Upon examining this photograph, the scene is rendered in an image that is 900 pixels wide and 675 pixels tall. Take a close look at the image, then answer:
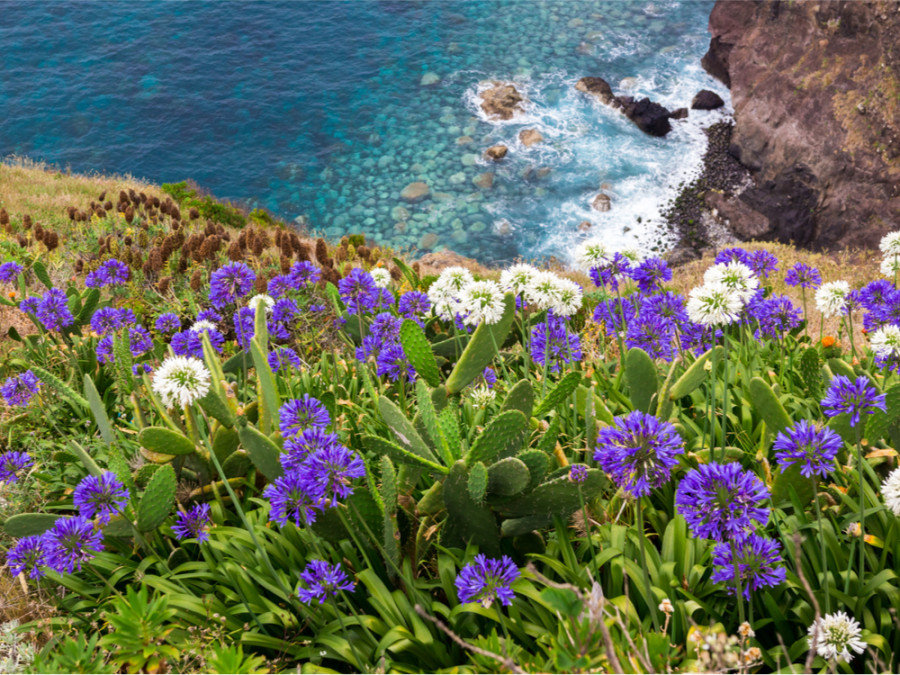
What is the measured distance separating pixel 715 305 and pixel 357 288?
7.43ft

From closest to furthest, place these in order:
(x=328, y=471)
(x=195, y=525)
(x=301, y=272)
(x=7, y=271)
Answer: (x=328, y=471) → (x=195, y=525) → (x=301, y=272) → (x=7, y=271)

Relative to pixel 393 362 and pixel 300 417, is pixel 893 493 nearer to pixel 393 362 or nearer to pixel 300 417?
pixel 300 417

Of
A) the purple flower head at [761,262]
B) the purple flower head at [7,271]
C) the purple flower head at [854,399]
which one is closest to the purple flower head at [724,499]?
the purple flower head at [854,399]

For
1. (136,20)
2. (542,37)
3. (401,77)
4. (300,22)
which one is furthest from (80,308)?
(136,20)

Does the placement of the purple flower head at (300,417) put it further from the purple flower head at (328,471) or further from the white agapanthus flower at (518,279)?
the white agapanthus flower at (518,279)

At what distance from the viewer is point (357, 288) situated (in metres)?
4.23

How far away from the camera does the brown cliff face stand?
23.0m

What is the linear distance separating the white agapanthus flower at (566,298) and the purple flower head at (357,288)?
131 centimetres

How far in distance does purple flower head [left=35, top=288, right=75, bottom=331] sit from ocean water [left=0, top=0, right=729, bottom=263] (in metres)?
19.2

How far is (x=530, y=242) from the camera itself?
23922 millimetres

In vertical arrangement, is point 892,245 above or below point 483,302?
below

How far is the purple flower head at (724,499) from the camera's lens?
2.08 meters

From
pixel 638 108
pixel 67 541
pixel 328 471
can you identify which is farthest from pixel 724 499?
pixel 638 108

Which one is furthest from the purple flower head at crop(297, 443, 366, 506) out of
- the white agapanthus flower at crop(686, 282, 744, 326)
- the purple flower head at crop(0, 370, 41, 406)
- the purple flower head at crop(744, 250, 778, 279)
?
the purple flower head at crop(744, 250, 778, 279)
